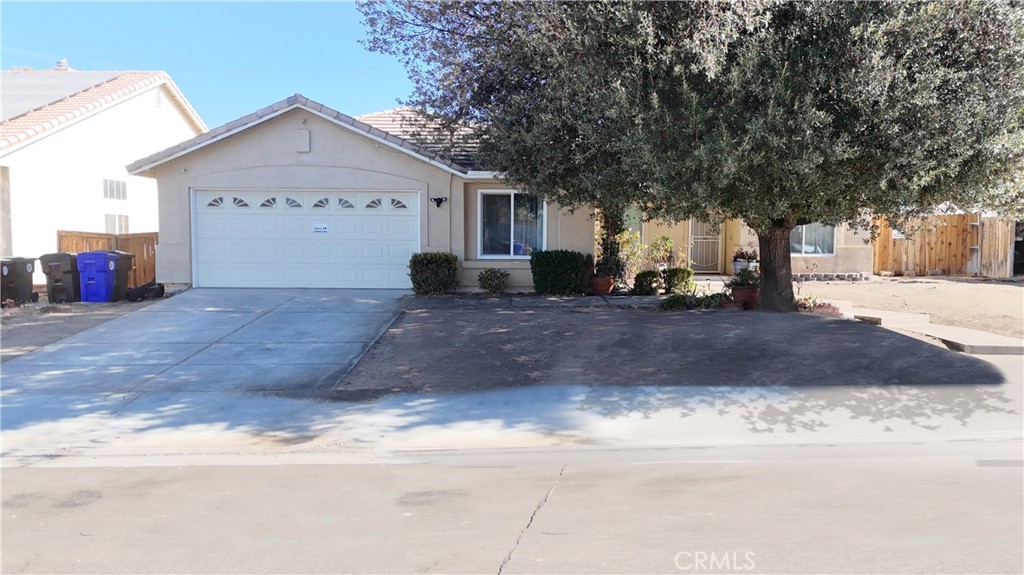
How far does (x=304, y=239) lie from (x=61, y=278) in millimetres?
4759

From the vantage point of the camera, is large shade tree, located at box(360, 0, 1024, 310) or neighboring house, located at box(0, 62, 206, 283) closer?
large shade tree, located at box(360, 0, 1024, 310)

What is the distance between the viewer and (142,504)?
5.25 metres

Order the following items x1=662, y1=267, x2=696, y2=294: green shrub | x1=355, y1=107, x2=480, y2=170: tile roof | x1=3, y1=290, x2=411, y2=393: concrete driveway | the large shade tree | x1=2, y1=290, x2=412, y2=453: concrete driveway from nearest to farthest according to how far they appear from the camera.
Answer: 1. x1=2, y1=290, x2=412, y2=453: concrete driveway
2. the large shade tree
3. x1=3, y1=290, x2=411, y2=393: concrete driveway
4. x1=355, y1=107, x2=480, y2=170: tile roof
5. x1=662, y1=267, x2=696, y2=294: green shrub

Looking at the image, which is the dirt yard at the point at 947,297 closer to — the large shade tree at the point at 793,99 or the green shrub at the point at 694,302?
the green shrub at the point at 694,302

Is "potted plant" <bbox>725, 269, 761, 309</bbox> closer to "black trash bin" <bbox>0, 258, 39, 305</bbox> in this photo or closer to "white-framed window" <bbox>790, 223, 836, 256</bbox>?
"white-framed window" <bbox>790, 223, 836, 256</bbox>

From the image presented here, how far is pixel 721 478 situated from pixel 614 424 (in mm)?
1633

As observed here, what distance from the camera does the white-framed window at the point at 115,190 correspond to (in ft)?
68.3

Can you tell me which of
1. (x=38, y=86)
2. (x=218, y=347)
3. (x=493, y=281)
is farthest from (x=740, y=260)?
(x=38, y=86)

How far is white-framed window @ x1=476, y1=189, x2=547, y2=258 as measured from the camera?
1575 cm

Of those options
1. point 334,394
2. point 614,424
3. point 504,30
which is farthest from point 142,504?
point 504,30

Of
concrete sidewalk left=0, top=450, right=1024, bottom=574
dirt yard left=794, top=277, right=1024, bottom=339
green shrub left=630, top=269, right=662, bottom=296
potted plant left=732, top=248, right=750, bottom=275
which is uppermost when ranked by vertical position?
potted plant left=732, top=248, right=750, bottom=275

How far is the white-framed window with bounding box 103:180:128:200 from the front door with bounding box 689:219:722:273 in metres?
16.7

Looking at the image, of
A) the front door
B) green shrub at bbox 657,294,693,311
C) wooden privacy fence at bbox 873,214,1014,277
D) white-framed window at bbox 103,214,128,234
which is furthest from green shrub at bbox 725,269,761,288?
white-framed window at bbox 103,214,128,234

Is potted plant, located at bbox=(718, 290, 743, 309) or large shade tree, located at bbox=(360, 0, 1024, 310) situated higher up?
large shade tree, located at bbox=(360, 0, 1024, 310)
